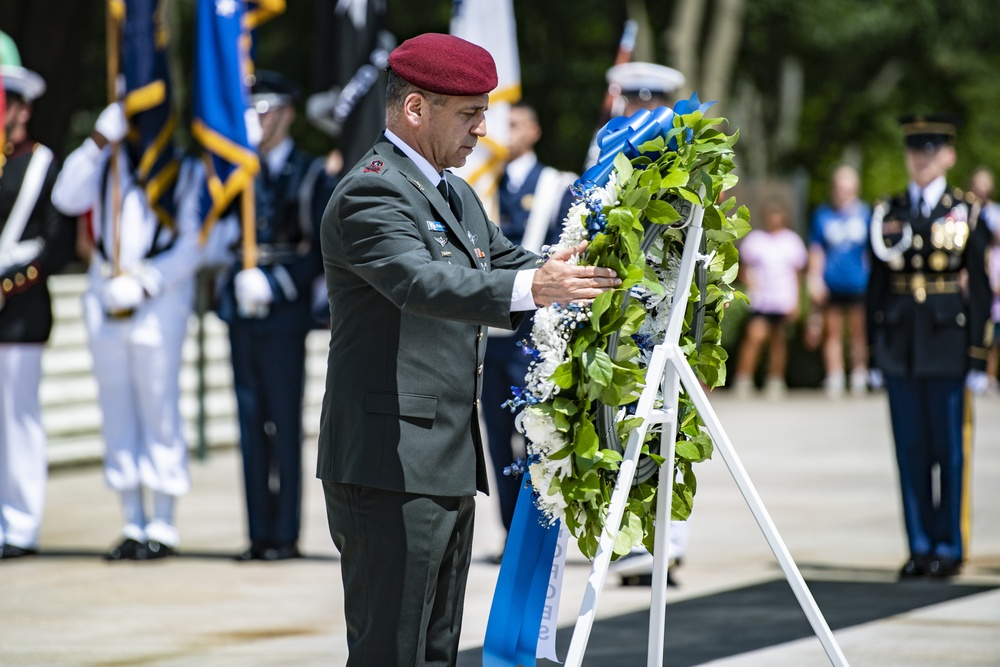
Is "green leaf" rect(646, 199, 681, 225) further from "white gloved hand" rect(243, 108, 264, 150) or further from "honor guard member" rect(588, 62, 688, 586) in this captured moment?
"white gloved hand" rect(243, 108, 264, 150)

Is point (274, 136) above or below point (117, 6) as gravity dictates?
below

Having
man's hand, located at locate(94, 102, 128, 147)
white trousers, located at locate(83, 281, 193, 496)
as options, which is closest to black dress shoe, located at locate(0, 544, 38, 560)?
white trousers, located at locate(83, 281, 193, 496)

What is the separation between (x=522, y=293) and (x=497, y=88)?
4.85 meters

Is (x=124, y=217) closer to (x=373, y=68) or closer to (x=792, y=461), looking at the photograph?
(x=373, y=68)

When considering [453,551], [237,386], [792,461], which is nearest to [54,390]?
[237,386]

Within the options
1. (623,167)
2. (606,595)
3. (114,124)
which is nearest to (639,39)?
(114,124)

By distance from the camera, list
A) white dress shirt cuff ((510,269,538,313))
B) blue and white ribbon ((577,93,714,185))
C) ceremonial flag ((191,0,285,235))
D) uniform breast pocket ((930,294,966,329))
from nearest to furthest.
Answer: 1. white dress shirt cuff ((510,269,538,313))
2. blue and white ribbon ((577,93,714,185))
3. uniform breast pocket ((930,294,966,329))
4. ceremonial flag ((191,0,285,235))

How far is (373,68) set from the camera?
929 centimetres

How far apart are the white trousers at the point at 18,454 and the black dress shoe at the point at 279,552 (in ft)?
3.99

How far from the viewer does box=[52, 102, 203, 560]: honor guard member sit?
828cm

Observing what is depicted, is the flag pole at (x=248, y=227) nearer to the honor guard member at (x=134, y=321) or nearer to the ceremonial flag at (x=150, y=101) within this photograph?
the honor guard member at (x=134, y=321)

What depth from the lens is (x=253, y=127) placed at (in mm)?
8555

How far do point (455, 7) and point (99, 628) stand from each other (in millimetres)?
4161

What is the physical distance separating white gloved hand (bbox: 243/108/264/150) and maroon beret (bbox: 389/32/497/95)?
173 inches
